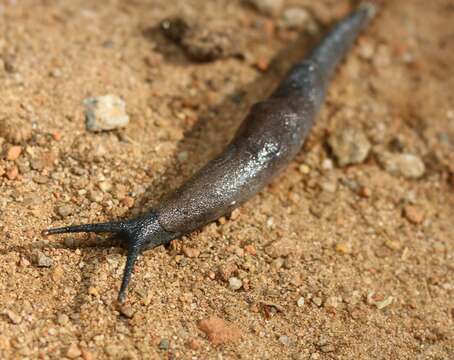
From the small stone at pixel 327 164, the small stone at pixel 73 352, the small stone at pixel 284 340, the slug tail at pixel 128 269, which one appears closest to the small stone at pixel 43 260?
the slug tail at pixel 128 269

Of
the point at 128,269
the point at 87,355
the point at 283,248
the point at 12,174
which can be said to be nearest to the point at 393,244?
the point at 283,248

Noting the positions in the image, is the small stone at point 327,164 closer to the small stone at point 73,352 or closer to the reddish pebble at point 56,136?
the reddish pebble at point 56,136

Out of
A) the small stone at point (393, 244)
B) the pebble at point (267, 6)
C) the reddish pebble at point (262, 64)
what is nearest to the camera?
the small stone at point (393, 244)

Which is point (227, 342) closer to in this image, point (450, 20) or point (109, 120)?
point (109, 120)

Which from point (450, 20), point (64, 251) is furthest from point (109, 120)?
point (450, 20)

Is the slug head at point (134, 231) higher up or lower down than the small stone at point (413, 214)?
lower down

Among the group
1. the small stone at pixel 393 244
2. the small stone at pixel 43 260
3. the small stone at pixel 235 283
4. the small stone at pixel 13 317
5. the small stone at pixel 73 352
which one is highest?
the small stone at pixel 393 244

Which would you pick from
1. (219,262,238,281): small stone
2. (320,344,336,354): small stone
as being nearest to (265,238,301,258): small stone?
(219,262,238,281): small stone
